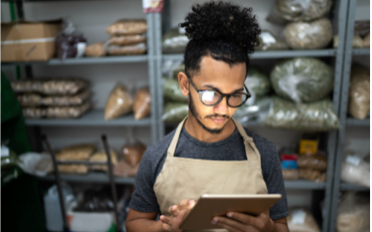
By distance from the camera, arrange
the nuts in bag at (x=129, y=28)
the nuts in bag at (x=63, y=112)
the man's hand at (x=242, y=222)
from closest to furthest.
Answer: the man's hand at (x=242, y=222), the nuts in bag at (x=129, y=28), the nuts in bag at (x=63, y=112)

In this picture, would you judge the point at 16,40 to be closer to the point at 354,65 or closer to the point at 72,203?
the point at 72,203

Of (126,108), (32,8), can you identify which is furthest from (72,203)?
(32,8)

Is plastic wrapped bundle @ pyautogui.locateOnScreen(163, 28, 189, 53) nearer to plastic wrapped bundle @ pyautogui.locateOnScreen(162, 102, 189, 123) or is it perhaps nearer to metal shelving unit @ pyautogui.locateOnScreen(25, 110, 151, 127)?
plastic wrapped bundle @ pyautogui.locateOnScreen(162, 102, 189, 123)

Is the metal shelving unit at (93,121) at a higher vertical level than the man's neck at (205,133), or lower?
lower

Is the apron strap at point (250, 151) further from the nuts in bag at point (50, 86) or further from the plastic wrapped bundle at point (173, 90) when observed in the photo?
the nuts in bag at point (50, 86)

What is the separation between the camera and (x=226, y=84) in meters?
0.89

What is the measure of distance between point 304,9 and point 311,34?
17cm

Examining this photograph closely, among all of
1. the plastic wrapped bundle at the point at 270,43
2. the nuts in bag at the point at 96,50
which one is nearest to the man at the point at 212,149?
the plastic wrapped bundle at the point at 270,43

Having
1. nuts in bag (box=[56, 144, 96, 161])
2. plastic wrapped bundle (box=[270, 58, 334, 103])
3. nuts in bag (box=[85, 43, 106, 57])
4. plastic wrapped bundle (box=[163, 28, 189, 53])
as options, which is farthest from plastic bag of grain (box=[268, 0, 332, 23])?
nuts in bag (box=[56, 144, 96, 161])

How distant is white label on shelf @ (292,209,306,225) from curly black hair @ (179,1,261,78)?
5.75ft

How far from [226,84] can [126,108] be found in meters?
1.50

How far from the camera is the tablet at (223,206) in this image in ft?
2.35

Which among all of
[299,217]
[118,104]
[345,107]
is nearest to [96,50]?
[118,104]

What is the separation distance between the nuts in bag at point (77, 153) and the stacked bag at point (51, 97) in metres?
0.31
